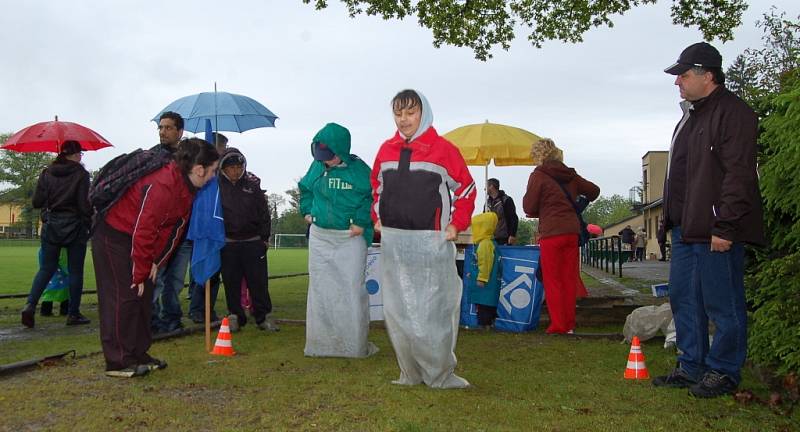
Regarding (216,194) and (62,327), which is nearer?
(216,194)

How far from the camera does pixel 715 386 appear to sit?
4855 millimetres

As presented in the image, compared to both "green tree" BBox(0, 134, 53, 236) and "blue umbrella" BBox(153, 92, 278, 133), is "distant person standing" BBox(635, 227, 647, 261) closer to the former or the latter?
"blue umbrella" BBox(153, 92, 278, 133)

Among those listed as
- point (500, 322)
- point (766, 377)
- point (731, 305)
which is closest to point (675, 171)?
point (731, 305)

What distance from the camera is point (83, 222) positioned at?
9.12 metres

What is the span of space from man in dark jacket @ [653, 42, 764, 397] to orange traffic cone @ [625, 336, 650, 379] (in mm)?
189

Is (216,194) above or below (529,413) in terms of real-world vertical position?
above

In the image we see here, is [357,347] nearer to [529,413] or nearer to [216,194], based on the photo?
[216,194]

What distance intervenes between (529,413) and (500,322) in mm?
4433

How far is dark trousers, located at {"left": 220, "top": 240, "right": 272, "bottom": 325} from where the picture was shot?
8.34 metres

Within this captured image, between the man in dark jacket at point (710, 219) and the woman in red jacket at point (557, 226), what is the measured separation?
8.90 ft

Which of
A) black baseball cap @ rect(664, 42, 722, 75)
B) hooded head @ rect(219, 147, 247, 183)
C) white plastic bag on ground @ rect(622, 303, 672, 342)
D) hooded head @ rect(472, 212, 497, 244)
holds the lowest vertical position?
white plastic bag on ground @ rect(622, 303, 672, 342)

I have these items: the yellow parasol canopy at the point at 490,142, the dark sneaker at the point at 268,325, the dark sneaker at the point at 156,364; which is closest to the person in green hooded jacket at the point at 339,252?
the dark sneaker at the point at 156,364

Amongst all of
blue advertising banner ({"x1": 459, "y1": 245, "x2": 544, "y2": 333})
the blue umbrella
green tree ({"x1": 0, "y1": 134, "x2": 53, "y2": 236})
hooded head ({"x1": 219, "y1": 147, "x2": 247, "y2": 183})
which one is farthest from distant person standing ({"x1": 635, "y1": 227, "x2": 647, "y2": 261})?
green tree ({"x1": 0, "y1": 134, "x2": 53, "y2": 236})

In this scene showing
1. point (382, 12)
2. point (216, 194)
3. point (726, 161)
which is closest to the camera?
point (726, 161)
